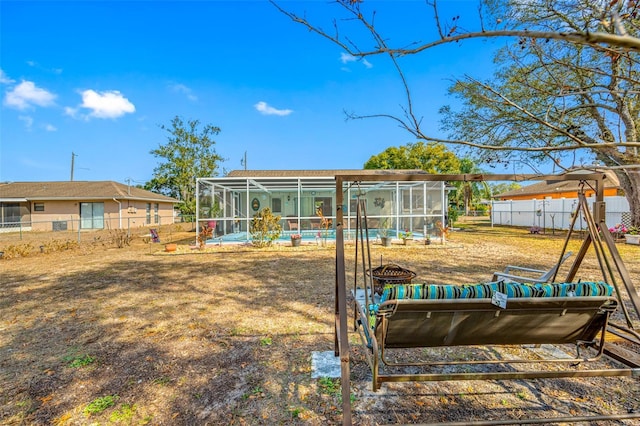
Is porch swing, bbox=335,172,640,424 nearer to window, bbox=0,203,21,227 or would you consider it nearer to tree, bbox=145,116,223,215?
tree, bbox=145,116,223,215

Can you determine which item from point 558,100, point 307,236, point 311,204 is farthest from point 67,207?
point 558,100

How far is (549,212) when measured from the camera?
17.7m

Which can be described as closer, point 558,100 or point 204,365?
point 204,365

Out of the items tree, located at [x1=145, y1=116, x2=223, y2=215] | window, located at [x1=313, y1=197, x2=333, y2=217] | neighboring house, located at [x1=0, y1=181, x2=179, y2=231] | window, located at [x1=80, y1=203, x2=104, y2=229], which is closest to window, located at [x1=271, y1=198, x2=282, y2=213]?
window, located at [x1=313, y1=197, x2=333, y2=217]

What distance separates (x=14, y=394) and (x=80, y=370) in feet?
1.43

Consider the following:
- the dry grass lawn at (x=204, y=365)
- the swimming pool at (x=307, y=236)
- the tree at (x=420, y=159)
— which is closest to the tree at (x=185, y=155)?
the swimming pool at (x=307, y=236)

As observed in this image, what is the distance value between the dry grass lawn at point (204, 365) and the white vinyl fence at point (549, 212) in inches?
445

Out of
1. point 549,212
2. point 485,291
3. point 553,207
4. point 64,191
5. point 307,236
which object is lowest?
point 307,236

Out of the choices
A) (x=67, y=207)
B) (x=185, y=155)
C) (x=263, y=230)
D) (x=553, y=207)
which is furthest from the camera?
(x=185, y=155)

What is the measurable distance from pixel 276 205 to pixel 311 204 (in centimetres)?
202

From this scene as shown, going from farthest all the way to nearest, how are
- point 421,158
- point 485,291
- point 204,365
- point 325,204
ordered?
point 421,158
point 325,204
point 204,365
point 485,291

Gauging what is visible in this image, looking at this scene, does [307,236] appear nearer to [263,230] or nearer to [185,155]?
[263,230]

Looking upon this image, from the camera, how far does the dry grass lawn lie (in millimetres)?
2178

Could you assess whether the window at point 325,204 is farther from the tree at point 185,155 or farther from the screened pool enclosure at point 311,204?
the tree at point 185,155
